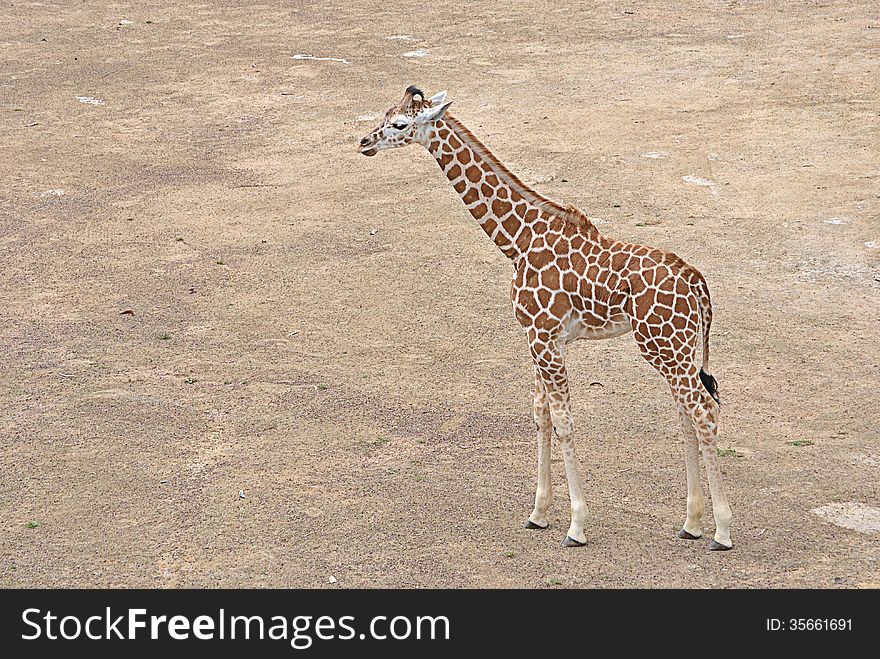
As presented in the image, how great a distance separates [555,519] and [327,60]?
12.8m

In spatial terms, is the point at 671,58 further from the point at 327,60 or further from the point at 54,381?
the point at 54,381

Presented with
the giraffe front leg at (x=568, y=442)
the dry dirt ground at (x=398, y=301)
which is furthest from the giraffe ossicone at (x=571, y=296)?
the dry dirt ground at (x=398, y=301)

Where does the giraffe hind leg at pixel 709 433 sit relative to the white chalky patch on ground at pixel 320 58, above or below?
below

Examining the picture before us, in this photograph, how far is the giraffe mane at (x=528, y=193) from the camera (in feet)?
23.9

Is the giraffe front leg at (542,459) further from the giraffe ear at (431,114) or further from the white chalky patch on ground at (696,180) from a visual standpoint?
the white chalky patch on ground at (696,180)

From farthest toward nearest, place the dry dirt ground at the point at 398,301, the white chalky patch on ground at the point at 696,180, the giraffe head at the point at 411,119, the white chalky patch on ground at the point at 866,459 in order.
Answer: the white chalky patch on ground at the point at 696,180 → the white chalky patch on ground at the point at 866,459 → the dry dirt ground at the point at 398,301 → the giraffe head at the point at 411,119

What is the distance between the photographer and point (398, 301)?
1120 centimetres

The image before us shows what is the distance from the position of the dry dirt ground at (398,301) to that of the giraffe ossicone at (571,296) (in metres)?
0.55

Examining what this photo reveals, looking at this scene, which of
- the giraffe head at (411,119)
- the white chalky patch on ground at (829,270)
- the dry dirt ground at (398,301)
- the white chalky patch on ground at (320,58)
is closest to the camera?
the giraffe head at (411,119)

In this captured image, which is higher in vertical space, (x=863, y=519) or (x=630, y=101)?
(x=630, y=101)

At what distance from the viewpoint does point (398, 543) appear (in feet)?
24.1

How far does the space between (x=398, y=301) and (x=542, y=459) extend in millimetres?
4017
